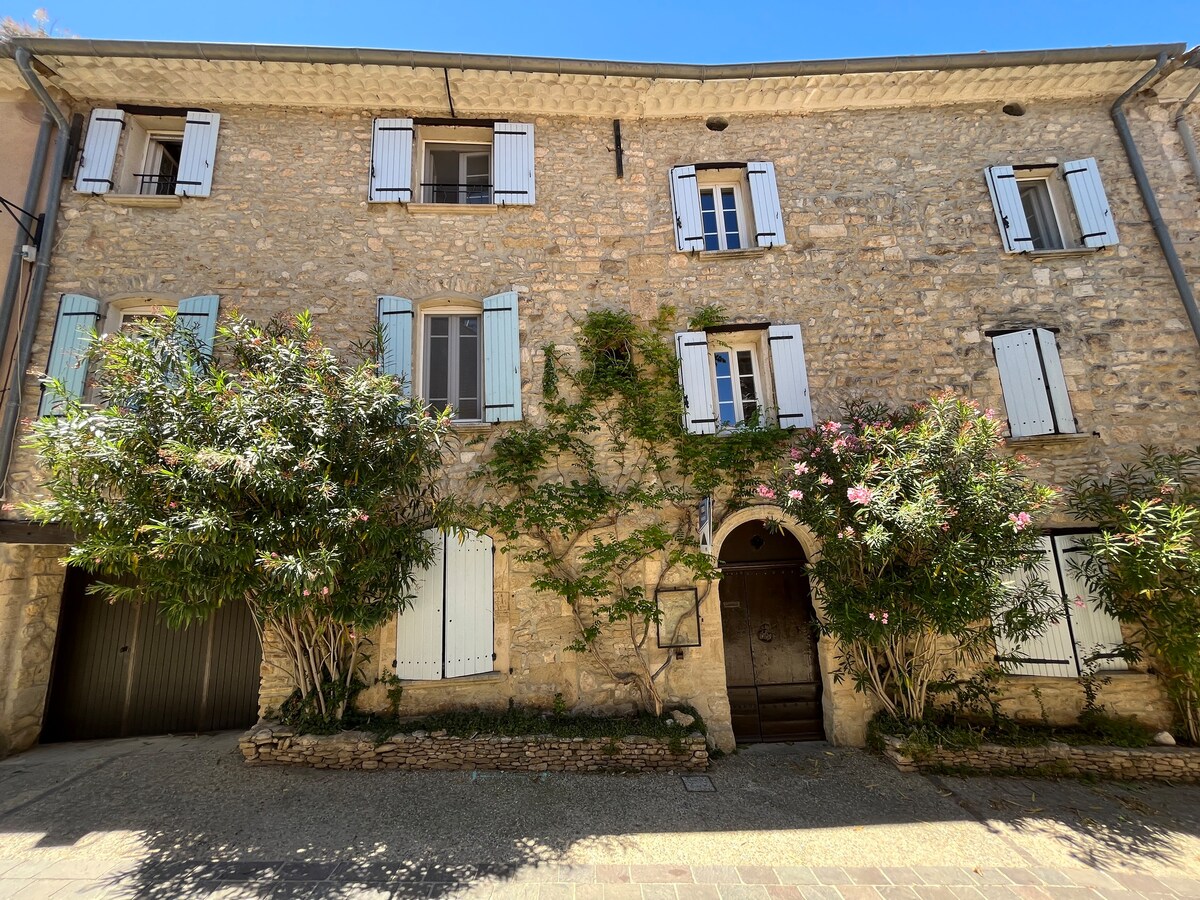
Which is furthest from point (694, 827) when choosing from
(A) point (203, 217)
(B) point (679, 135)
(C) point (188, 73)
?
(C) point (188, 73)

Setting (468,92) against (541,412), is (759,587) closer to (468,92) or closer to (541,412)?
(541,412)

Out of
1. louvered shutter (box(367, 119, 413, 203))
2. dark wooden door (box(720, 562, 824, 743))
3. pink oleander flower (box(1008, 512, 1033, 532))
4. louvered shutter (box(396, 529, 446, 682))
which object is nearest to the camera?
pink oleander flower (box(1008, 512, 1033, 532))

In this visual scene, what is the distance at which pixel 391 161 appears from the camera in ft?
21.2

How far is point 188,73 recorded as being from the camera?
626 centimetres

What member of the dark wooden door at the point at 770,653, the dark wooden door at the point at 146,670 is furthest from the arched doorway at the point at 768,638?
the dark wooden door at the point at 146,670

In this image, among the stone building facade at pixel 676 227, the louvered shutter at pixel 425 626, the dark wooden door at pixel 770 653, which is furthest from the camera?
the stone building facade at pixel 676 227

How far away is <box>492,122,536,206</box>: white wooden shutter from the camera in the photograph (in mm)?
6469

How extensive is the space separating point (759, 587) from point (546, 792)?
10.4ft

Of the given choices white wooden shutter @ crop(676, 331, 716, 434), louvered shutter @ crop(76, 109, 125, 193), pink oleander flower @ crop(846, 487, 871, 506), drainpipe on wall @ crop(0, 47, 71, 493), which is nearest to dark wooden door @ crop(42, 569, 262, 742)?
drainpipe on wall @ crop(0, 47, 71, 493)

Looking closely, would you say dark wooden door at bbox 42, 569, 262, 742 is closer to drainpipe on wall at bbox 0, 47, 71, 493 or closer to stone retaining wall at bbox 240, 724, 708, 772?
stone retaining wall at bbox 240, 724, 708, 772

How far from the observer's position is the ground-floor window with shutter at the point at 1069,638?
5262mm

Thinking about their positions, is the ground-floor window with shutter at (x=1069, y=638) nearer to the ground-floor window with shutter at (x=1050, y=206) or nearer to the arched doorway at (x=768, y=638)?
the arched doorway at (x=768, y=638)

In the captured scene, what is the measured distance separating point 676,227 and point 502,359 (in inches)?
111

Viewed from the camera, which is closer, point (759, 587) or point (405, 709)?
point (405, 709)
